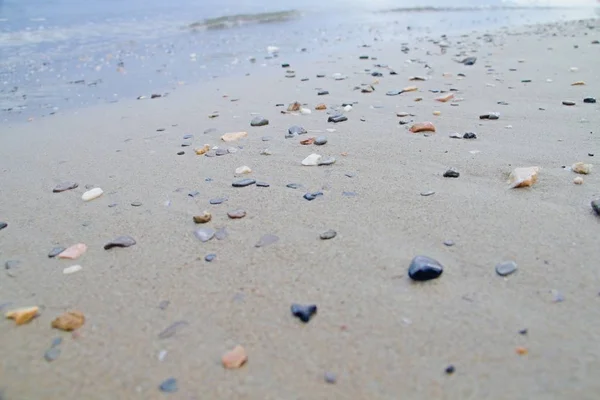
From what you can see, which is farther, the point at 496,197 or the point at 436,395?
the point at 496,197

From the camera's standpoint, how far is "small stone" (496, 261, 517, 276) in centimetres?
162

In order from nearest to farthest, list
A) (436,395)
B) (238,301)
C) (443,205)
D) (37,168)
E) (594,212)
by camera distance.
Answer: (436,395) → (238,301) → (594,212) → (443,205) → (37,168)

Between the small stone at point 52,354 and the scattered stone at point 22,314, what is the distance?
0.73 ft

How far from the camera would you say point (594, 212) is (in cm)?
196

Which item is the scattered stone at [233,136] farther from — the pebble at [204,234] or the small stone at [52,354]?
the small stone at [52,354]

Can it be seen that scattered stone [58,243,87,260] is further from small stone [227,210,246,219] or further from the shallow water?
the shallow water

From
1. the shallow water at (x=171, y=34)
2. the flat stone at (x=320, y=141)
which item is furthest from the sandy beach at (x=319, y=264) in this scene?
the shallow water at (x=171, y=34)

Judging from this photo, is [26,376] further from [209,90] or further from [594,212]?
[209,90]

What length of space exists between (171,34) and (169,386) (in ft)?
34.5

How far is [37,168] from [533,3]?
19604mm

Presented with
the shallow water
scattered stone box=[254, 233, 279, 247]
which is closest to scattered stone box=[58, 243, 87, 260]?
scattered stone box=[254, 233, 279, 247]

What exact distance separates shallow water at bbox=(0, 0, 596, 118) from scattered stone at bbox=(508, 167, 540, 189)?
15.3ft

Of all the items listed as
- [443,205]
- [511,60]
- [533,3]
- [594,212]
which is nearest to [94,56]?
[511,60]

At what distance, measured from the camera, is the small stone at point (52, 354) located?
1.41 m
